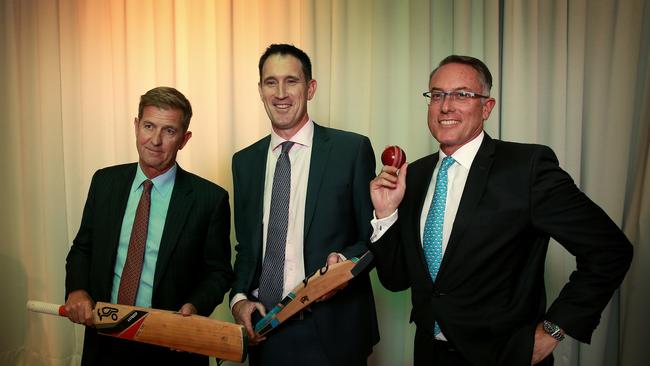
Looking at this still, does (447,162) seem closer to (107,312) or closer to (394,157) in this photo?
(394,157)

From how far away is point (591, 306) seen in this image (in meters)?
1.55

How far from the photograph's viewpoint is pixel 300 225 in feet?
6.50

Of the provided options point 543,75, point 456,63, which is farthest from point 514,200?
point 543,75

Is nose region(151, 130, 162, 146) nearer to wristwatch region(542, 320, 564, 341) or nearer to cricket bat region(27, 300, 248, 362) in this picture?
cricket bat region(27, 300, 248, 362)

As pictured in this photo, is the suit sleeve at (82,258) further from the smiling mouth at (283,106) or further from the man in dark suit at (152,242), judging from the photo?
the smiling mouth at (283,106)

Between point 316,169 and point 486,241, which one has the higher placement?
point 316,169

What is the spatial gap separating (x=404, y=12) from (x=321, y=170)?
4.76 ft

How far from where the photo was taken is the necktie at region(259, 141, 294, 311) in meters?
1.96

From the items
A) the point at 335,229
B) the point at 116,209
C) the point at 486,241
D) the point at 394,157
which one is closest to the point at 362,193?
the point at 335,229

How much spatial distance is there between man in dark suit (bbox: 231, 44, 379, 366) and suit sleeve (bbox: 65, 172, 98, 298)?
1.81 ft

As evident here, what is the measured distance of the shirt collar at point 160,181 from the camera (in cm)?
204

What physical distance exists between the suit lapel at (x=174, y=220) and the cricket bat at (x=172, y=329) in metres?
0.14

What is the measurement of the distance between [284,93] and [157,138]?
502 millimetres

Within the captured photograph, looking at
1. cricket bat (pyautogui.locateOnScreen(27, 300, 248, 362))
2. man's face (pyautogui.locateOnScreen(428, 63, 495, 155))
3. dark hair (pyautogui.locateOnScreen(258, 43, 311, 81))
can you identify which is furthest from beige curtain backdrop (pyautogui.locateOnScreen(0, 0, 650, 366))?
cricket bat (pyautogui.locateOnScreen(27, 300, 248, 362))
